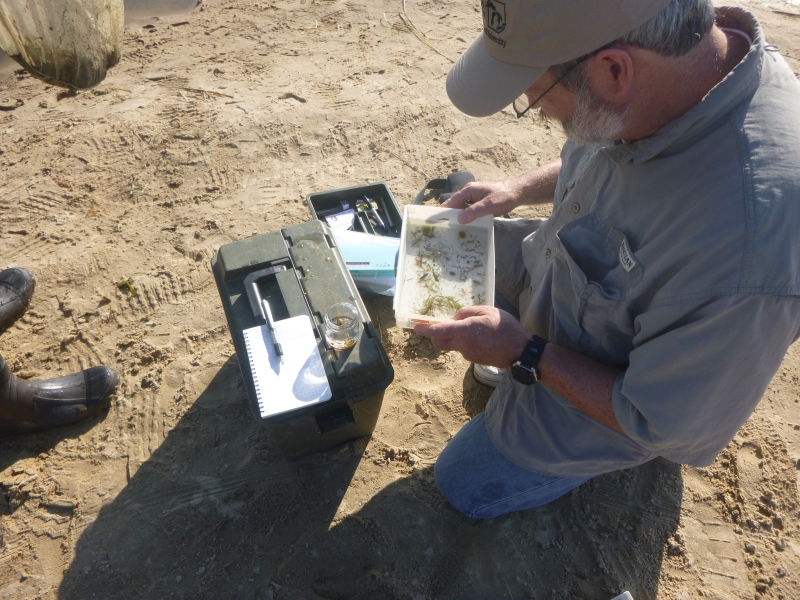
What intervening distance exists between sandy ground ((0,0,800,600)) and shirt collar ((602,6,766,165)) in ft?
4.90

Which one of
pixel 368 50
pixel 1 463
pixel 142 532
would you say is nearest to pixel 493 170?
pixel 368 50

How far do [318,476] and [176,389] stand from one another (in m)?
0.84

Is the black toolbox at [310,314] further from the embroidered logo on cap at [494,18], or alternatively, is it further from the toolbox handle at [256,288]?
the embroidered logo on cap at [494,18]

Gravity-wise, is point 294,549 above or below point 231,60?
below

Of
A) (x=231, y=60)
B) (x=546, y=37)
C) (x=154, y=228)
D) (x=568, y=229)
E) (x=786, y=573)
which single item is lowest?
(x=786, y=573)

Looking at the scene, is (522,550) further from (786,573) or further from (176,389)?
(176,389)

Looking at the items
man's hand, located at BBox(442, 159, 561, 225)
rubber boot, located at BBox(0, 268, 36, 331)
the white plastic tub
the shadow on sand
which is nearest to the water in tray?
the white plastic tub

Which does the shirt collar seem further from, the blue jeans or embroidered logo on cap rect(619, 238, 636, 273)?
the blue jeans

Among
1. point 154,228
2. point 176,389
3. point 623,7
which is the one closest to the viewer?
point 623,7

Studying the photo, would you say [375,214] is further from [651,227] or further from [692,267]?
[692,267]

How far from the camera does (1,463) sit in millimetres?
2287

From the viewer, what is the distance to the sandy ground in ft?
6.74

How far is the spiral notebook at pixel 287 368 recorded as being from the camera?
5.89 feet

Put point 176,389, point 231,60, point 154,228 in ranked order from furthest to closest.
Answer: point 231,60 → point 154,228 → point 176,389
